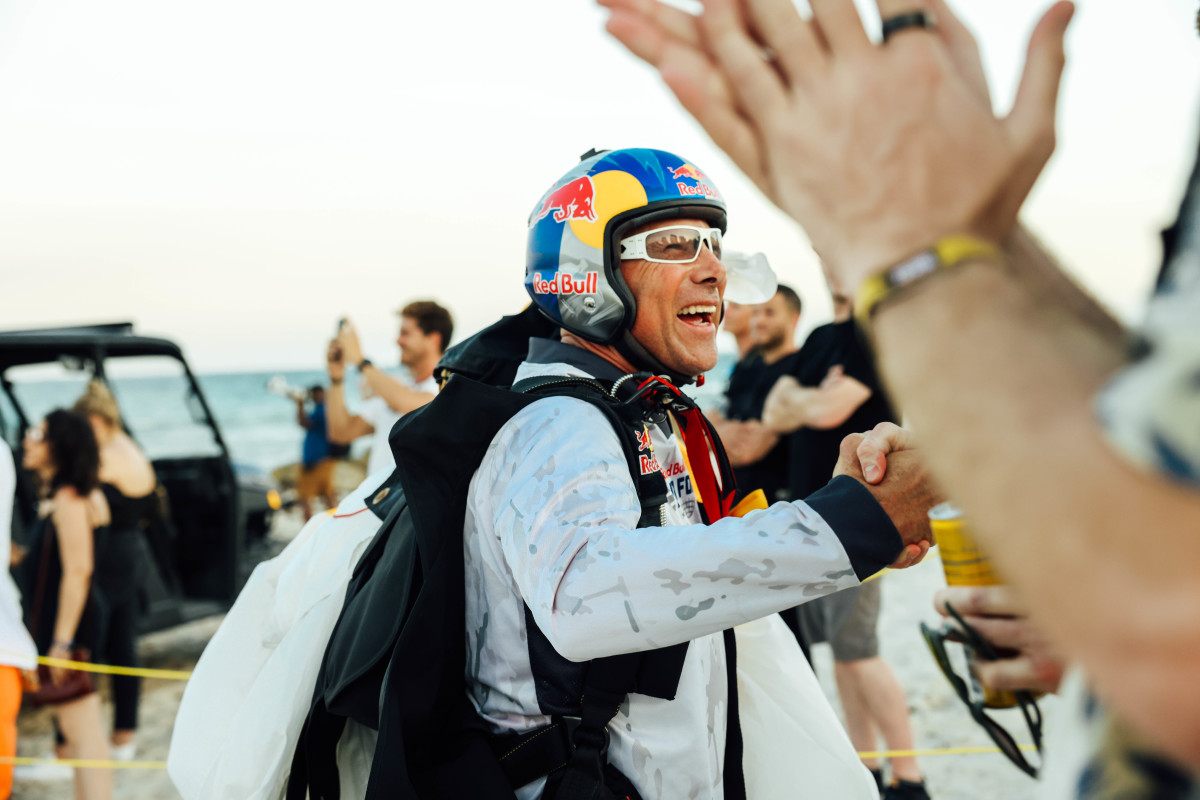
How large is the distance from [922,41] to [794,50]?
0.11m

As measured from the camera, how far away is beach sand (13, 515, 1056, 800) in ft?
15.6

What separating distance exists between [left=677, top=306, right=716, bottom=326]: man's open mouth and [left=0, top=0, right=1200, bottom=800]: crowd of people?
1cm

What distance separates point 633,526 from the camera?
4.90 ft

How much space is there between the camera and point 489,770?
1782mm

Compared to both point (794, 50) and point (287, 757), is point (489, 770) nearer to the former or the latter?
point (287, 757)

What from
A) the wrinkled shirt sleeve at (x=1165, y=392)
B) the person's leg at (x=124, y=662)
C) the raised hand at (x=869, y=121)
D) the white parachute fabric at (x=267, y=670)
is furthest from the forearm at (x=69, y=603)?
the wrinkled shirt sleeve at (x=1165, y=392)

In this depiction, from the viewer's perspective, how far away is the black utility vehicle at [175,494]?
7.21 m

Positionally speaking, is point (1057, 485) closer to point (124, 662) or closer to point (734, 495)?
point (734, 495)

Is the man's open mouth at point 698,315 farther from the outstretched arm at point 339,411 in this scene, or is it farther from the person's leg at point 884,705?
the outstretched arm at point 339,411

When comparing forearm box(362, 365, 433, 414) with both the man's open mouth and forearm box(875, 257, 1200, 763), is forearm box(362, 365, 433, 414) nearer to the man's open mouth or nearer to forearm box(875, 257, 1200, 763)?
the man's open mouth

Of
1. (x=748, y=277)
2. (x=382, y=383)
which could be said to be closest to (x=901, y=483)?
(x=748, y=277)

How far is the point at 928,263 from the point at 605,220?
152 centimetres

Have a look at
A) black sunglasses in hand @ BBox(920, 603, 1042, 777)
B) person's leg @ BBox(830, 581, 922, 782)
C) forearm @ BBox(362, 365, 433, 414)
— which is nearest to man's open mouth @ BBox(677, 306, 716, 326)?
black sunglasses in hand @ BBox(920, 603, 1042, 777)

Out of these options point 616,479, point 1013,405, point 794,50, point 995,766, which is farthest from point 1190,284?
point 995,766
